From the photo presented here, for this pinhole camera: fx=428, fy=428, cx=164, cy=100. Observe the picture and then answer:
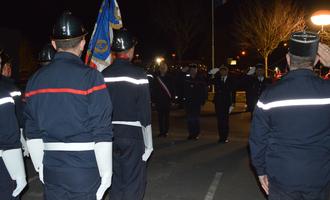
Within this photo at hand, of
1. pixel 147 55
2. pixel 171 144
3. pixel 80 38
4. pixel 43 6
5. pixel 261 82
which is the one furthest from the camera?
pixel 147 55

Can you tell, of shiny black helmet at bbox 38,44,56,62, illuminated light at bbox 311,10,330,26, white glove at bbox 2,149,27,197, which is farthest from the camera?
illuminated light at bbox 311,10,330,26

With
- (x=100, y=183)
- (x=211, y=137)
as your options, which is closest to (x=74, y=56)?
(x=100, y=183)

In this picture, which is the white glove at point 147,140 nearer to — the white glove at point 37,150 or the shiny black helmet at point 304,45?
the white glove at point 37,150

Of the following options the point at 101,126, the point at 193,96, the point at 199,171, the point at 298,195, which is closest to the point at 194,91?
the point at 193,96

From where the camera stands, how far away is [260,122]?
3498mm

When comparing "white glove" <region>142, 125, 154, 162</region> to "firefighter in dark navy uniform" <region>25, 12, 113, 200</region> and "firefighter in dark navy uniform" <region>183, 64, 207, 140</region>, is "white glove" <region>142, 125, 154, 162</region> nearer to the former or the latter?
"firefighter in dark navy uniform" <region>25, 12, 113, 200</region>

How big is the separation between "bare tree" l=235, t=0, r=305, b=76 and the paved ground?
745 inches

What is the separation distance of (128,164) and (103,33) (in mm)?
2376

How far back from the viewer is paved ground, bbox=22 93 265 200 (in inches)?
259

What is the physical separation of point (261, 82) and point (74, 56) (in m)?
8.63

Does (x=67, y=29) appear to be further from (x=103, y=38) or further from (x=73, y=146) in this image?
(x=103, y=38)

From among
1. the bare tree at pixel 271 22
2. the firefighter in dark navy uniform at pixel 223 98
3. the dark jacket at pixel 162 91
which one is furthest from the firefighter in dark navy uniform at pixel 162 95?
the bare tree at pixel 271 22

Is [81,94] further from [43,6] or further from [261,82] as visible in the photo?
[43,6]

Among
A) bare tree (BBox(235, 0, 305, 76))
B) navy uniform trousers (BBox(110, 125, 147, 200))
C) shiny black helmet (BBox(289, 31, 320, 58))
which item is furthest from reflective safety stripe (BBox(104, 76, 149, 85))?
bare tree (BBox(235, 0, 305, 76))
